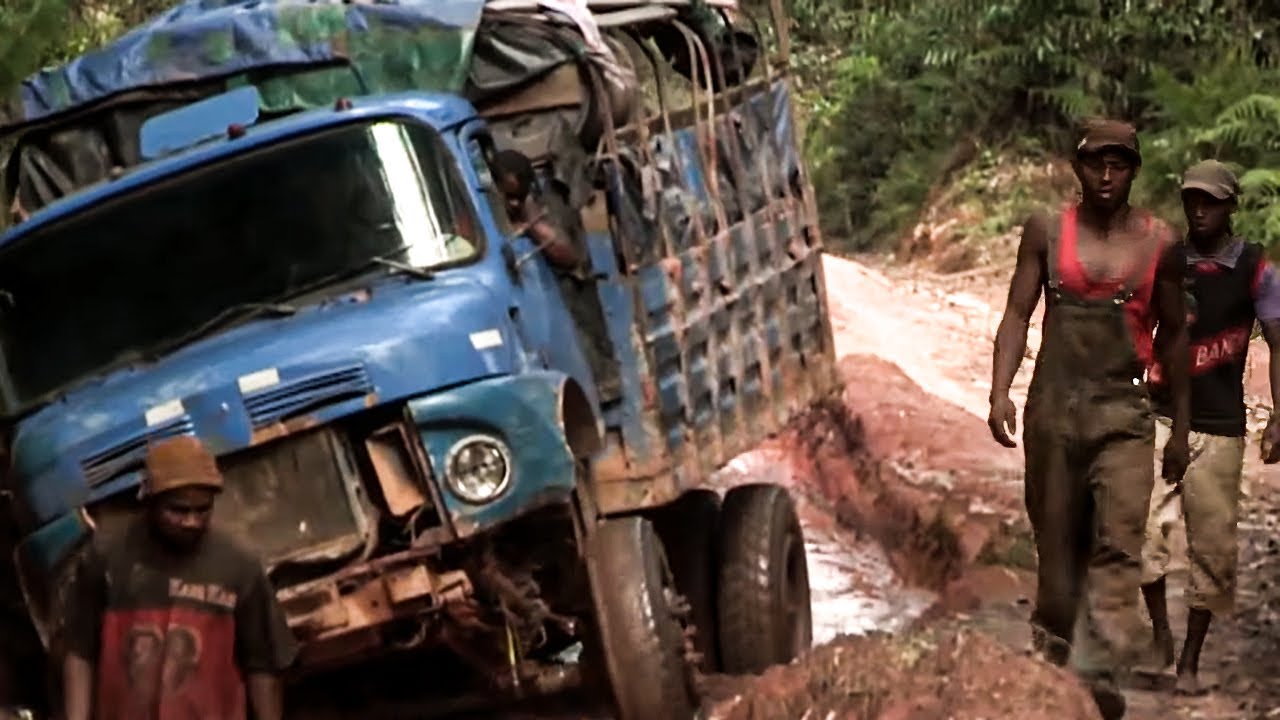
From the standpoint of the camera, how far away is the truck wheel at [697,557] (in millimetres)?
8766

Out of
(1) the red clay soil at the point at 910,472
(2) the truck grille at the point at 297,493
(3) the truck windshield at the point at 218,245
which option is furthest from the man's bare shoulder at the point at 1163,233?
(1) the red clay soil at the point at 910,472

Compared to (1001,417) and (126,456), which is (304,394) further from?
(1001,417)

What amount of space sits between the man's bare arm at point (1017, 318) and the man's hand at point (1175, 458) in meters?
0.62

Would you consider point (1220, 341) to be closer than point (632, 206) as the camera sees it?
Yes

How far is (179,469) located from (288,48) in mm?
3853

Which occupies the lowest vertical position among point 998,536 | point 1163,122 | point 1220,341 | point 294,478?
point 1163,122

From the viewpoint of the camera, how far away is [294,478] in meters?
6.48

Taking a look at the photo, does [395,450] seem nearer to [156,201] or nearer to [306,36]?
[156,201]

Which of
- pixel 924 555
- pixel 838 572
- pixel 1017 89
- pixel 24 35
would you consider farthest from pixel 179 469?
pixel 1017 89

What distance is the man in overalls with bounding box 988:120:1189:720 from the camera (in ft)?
21.4

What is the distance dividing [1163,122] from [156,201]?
16.2 metres

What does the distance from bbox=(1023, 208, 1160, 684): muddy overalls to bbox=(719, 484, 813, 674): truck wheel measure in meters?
1.80

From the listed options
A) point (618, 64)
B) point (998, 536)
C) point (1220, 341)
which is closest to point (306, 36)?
point (618, 64)

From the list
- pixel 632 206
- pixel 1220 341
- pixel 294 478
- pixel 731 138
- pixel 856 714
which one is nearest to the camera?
pixel 856 714
